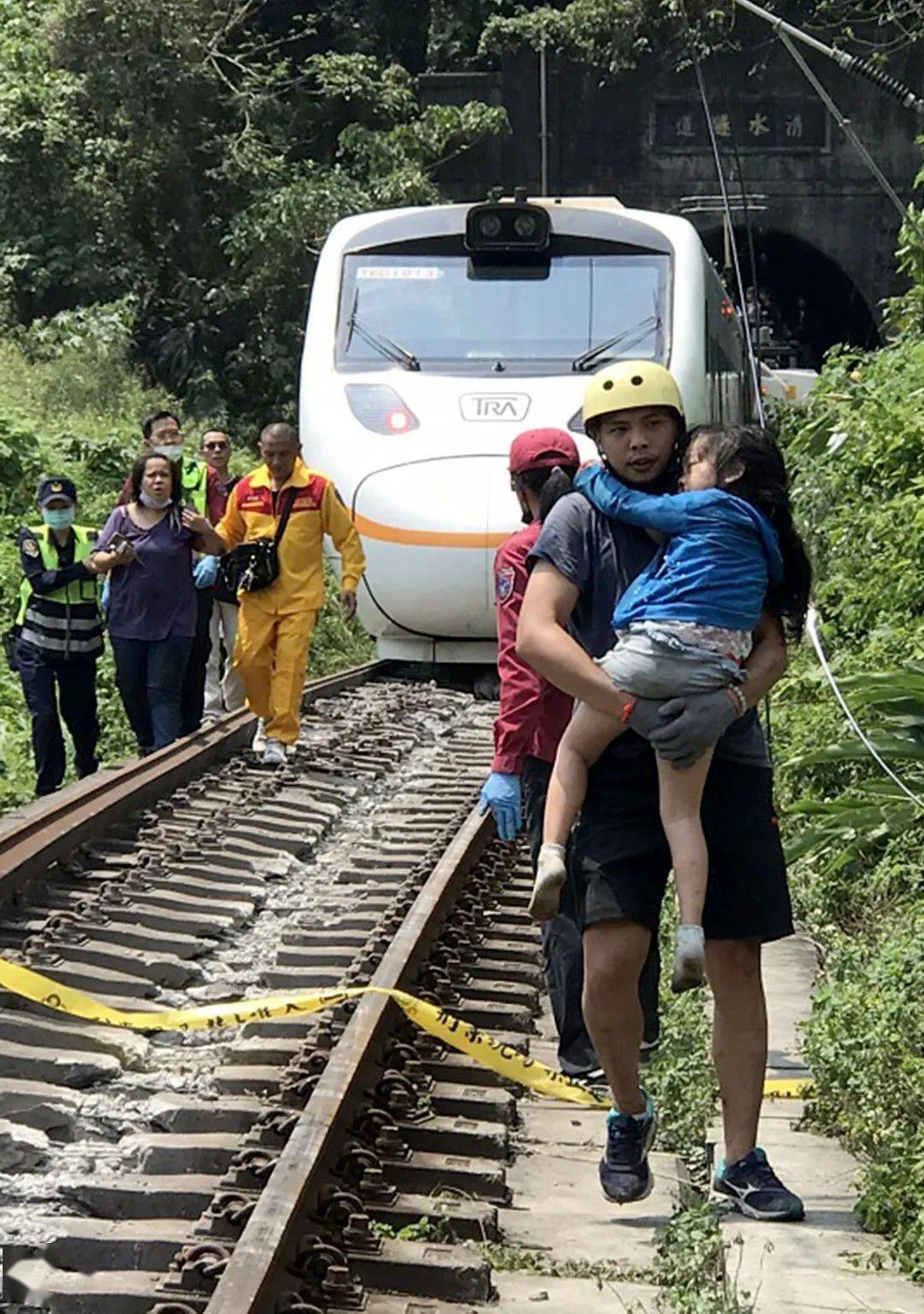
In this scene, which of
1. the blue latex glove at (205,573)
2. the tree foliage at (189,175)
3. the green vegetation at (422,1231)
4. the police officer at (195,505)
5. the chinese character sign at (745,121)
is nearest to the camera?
the green vegetation at (422,1231)

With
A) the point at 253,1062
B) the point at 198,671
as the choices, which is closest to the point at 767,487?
the point at 253,1062

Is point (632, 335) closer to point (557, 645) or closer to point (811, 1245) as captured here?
Answer: point (557, 645)

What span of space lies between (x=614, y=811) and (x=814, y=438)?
32.7 feet

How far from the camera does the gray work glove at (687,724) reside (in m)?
4.50

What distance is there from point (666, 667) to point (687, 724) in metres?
0.13

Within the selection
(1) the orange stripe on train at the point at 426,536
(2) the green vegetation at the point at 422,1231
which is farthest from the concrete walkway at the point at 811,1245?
(1) the orange stripe on train at the point at 426,536

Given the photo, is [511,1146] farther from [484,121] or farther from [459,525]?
[484,121]

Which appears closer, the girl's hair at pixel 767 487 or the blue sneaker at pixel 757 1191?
the blue sneaker at pixel 757 1191

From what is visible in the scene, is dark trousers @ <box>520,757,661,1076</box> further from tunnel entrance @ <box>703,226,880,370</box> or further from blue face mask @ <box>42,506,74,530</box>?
tunnel entrance @ <box>703,226,880,370</box>

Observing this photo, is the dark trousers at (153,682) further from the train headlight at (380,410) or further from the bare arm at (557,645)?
the bare arm at (557,645)

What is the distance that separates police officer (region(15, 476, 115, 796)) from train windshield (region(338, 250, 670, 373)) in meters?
3.68

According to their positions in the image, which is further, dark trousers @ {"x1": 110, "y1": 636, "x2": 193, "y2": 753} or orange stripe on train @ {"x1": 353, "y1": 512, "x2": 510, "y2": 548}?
orange stripe on train @ {"x1": 353, "y1": 512, "x2": 510, "y2": 548}

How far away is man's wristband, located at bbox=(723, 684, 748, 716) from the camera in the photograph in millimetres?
4590

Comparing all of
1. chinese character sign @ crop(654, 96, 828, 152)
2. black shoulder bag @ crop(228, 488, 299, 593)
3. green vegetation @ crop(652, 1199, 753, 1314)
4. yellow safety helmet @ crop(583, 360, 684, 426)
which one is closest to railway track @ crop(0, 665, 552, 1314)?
green vegetation @ crop(652, 1199, 753, 1314)
